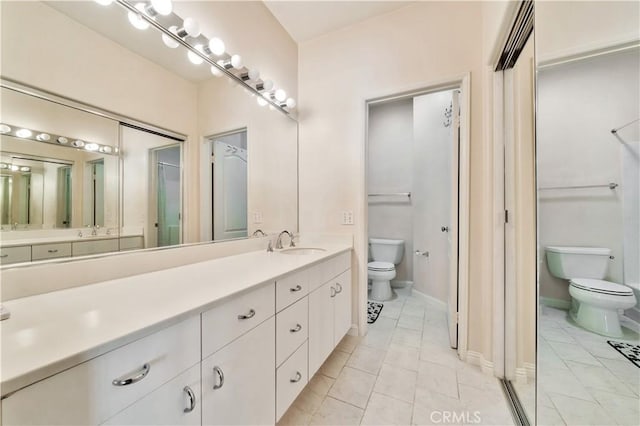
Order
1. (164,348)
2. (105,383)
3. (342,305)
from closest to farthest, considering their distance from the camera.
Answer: (105,383)
(164,348)
(342,305)

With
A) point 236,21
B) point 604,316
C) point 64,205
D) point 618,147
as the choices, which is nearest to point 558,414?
point 604,316

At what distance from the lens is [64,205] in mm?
860

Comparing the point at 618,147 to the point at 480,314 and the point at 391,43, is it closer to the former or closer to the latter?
the point at 480,314

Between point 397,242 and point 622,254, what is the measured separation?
2.37 metres

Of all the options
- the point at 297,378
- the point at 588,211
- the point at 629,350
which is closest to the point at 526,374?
the point at 629,350

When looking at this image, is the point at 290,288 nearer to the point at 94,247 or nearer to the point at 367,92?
the point at 94,247

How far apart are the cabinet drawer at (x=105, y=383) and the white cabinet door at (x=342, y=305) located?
3.38 ft

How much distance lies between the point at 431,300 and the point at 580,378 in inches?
74.9

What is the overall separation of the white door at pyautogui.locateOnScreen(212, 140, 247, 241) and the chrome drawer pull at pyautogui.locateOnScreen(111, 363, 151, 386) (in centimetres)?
92

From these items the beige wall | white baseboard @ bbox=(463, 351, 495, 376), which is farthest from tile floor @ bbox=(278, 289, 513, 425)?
the beige wall

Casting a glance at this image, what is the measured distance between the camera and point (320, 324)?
139cm

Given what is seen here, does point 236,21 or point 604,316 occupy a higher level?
point 236,21

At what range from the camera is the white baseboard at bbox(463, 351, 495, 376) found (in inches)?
58.9

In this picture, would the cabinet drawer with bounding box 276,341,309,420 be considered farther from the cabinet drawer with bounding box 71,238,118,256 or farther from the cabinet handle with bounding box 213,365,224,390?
A: the cabinet drawer with bounding box 71,238,118,256
